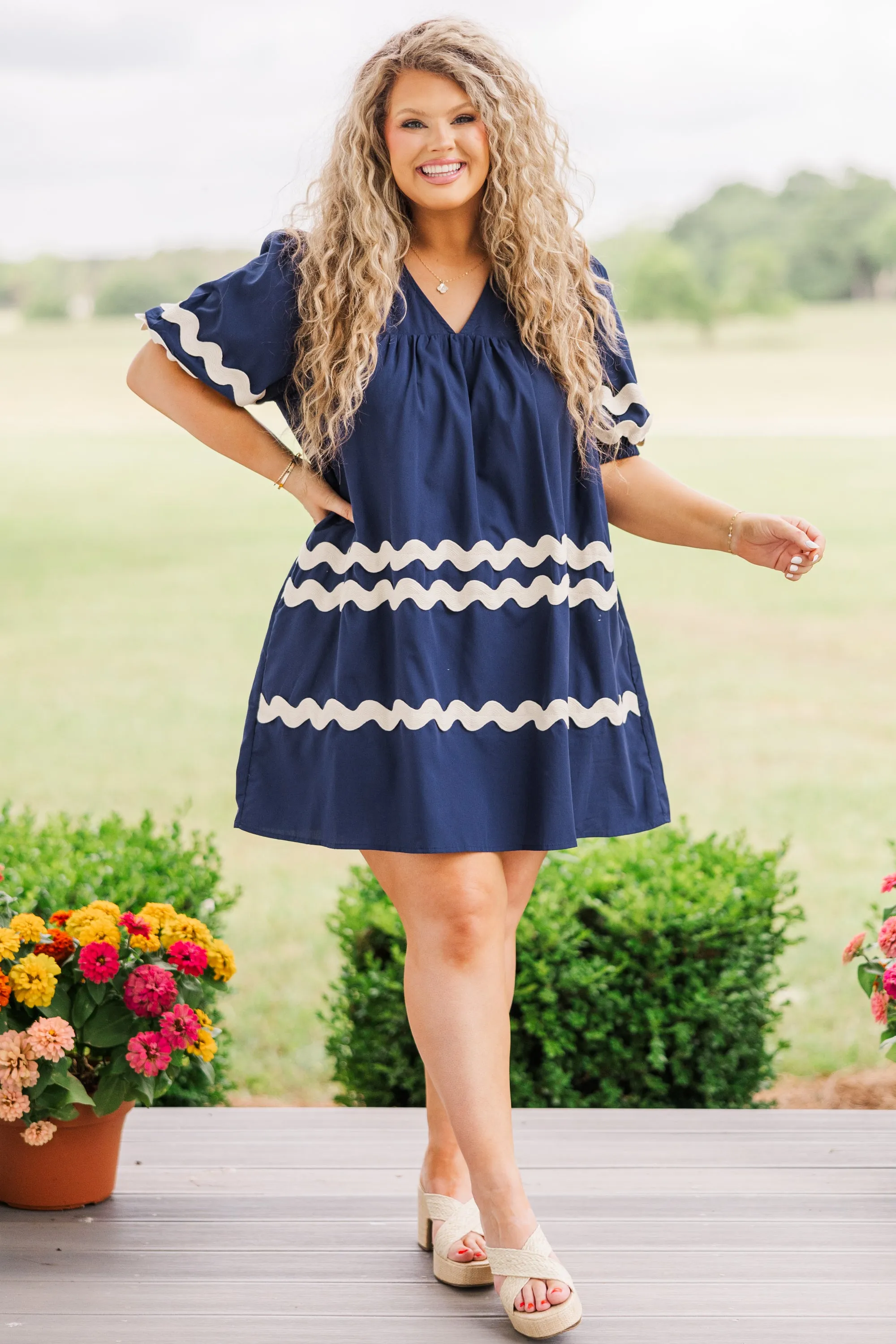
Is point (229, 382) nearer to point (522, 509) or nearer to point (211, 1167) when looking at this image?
point (522, 509)

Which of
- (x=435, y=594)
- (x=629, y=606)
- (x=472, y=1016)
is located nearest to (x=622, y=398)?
(x=435, y=594)

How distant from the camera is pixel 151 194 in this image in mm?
8633

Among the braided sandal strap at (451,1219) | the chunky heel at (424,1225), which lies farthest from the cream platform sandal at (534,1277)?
the chunky heel at (424,1225)

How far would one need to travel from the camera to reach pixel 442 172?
1836 mm

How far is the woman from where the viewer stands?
5.85 ft

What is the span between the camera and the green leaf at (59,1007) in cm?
204

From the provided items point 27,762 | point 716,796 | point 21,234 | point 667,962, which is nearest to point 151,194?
point 21,234

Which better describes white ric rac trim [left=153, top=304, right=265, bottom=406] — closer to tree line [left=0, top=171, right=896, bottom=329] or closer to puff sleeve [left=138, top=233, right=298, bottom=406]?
puff sleeve [left=138, top=233, right=298, bottom=406]

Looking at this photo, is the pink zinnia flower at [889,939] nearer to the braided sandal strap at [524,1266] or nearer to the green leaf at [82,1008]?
the braided sandal strap at [524,1266]

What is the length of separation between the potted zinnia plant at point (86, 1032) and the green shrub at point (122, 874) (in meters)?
0.40

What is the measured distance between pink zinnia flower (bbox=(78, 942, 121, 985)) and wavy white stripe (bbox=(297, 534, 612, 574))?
2.10ft

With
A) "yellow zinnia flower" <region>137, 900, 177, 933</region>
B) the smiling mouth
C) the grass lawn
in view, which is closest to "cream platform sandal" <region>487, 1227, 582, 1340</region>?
"yellow zinnia flower" <region>137, 900, 177, 933</region>

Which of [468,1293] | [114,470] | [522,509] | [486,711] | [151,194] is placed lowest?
[468,1293]

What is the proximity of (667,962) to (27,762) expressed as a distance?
6.45 metres
